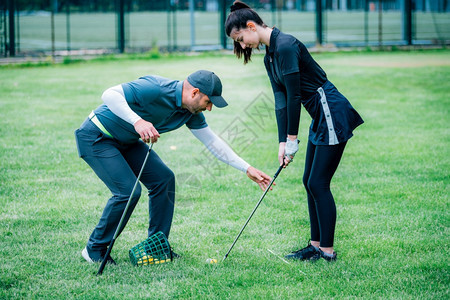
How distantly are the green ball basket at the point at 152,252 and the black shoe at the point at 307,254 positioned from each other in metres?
0.93

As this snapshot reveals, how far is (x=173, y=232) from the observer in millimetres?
5109

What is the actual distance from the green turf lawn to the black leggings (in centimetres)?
28

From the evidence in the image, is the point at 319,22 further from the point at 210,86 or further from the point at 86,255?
the point at 86,255

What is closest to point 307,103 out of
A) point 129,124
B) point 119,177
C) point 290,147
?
point 290,147

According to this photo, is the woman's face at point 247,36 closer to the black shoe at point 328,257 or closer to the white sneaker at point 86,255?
the black shoe at point 328,257

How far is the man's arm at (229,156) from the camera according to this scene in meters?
4.39

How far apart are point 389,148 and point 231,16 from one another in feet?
14.9

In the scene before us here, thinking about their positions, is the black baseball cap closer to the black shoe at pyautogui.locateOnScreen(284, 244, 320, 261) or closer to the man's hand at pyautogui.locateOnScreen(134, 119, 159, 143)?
the man's hand at pyautogui.locateOnScreen(134, 119, 159, 143)

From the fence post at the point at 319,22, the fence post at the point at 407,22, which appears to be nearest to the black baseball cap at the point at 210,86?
the fence post at the point at 319,22

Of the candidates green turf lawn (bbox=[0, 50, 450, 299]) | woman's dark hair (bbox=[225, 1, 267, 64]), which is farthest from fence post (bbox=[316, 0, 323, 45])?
woman's dark hair (bbox=[225, 1, 267, 64])

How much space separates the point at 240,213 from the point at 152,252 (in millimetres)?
1399

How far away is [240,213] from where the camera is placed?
557 centimetres

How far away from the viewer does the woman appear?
4059 mm

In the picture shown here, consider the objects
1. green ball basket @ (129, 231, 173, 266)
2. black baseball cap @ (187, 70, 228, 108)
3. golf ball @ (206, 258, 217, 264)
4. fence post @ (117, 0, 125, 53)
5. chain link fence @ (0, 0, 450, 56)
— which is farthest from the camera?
chain link fence @ (0, 0, 450, 56)
